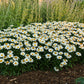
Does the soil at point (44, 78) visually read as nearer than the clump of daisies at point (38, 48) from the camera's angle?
Yes

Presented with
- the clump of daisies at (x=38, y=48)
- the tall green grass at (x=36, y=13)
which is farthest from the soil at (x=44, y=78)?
the tall green grass at (x=36, y=13)

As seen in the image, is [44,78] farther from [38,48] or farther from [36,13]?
[36,13]

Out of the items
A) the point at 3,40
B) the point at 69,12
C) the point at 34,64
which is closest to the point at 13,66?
the point at 34,64

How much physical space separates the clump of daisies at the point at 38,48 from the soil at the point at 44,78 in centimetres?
15

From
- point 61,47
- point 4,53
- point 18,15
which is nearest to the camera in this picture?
point 4,53

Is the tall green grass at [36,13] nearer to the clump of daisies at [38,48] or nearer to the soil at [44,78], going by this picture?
the clump of daisies at [38,48]

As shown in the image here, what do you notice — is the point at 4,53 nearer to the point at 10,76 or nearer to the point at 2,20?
the point at 10,76

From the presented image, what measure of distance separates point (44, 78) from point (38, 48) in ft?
1.95

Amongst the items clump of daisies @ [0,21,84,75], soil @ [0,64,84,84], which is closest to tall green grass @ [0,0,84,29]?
clump of daisies @ [0,21,84,75]

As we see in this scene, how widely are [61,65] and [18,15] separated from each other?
119 inches

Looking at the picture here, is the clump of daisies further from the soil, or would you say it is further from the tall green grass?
the tall green grass

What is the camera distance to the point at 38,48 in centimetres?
317

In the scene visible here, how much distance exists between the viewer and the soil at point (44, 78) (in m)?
2.77

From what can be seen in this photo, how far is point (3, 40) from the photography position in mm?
3182
